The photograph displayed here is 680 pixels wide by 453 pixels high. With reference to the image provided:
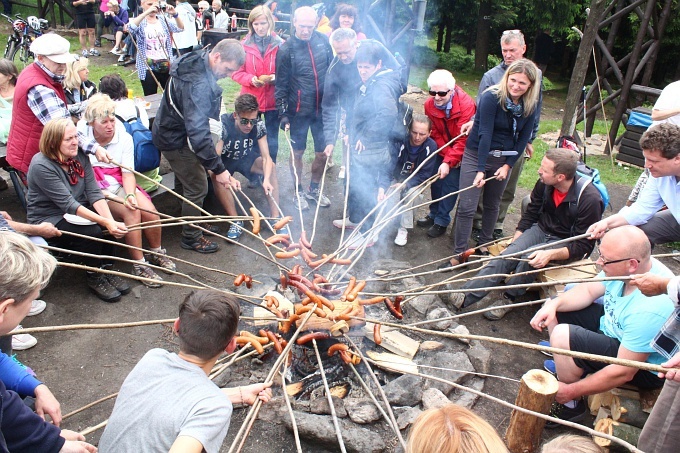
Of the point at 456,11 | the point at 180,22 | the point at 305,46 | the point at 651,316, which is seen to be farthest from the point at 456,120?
the point at 456,11

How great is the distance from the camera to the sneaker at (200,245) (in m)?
5.39

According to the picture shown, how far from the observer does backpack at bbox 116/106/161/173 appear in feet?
16.9

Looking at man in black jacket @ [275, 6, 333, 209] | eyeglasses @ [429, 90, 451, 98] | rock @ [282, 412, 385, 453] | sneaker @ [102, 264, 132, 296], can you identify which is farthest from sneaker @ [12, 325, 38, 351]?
eyeglasses @ [429, 90, 451, 98]

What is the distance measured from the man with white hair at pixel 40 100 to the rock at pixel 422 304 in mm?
3008

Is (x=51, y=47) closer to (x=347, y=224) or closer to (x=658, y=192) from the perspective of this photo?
(x=347, y=224)

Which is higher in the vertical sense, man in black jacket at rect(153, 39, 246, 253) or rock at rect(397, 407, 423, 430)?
man in black jacket at rect(153, 39, 246, 253)

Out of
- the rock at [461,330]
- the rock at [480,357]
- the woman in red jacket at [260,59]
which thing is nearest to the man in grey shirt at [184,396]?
→ the rock at [480,357]

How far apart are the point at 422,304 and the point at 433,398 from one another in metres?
1.15

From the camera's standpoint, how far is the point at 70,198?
4.12 meters

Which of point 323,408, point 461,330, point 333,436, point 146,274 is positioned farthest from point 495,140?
point 146,274

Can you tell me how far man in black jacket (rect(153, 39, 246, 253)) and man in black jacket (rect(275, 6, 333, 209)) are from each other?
3.49 ft

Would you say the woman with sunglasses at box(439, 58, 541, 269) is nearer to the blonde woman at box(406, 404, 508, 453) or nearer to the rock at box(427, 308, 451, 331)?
the rock at box(427, 308, 451, 331)

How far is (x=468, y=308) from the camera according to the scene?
4809mm

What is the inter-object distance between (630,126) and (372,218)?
5.38m
